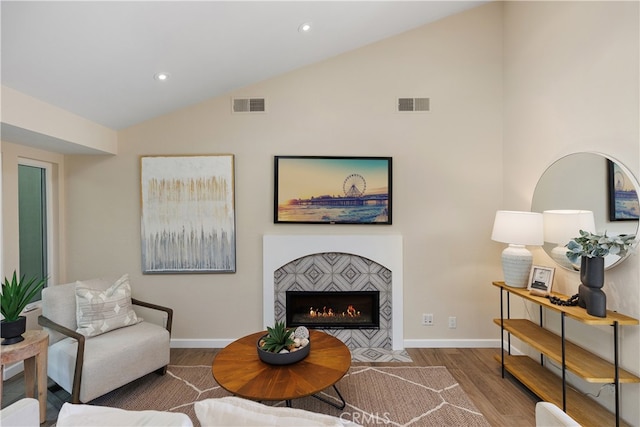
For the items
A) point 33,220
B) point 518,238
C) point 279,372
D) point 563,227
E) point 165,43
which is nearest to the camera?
point 279,372

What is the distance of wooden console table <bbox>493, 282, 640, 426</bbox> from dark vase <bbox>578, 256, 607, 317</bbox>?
0.05 meters

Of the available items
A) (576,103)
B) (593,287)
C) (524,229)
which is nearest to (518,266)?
(524,229)

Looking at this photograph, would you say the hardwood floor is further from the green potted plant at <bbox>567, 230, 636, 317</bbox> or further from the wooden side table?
the green potted plant at <bbox>567, 230, 636, 317</bbox>

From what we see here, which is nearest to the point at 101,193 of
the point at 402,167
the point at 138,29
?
the point at 138,29

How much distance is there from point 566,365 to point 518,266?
791mm

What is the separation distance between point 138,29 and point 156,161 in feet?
4.77

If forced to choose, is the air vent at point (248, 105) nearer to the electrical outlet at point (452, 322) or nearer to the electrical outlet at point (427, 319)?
the electrical outlet at point (427, 319)

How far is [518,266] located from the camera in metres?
2.49

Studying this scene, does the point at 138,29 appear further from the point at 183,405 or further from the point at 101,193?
the point at 183,405

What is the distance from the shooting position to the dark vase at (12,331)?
192cm

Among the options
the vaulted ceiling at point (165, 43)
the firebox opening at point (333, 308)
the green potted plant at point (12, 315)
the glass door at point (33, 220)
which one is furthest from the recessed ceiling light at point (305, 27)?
the glass door at point (33, 220)

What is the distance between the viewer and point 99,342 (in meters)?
2.27

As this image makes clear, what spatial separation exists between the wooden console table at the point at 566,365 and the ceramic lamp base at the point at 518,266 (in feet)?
0.21

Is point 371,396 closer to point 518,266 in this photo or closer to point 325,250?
point 325,250
